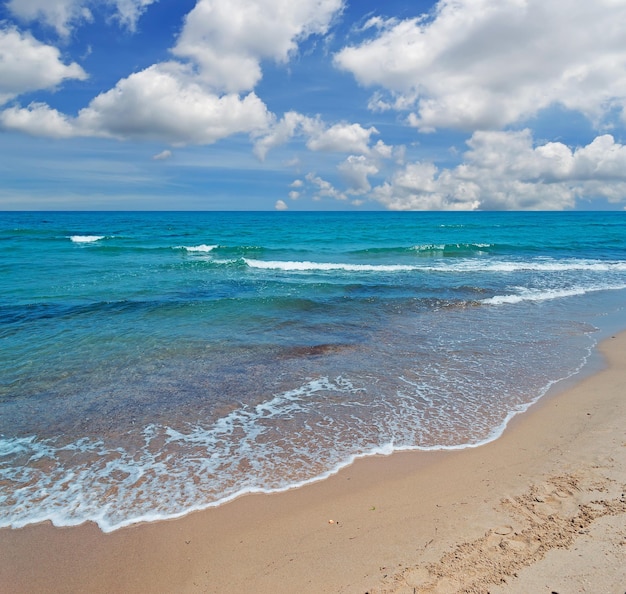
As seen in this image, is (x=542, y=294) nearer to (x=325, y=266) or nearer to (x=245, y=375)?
(x=325, y=266)

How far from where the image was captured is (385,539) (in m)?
4.38

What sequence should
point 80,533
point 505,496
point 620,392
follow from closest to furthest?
point 80,533, point 505,496, point 620,392

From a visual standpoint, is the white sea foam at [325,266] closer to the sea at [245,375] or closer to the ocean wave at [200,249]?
the sea at [245,375]

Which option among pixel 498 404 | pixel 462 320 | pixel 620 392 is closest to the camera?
pixel 498 404

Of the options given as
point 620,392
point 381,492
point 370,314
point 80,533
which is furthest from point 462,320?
point 80,533

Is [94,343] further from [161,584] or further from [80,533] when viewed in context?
[161,584]

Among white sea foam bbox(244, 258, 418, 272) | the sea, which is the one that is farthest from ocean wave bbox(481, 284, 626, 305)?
white sea foam bbox(244, 258, 418, 272)

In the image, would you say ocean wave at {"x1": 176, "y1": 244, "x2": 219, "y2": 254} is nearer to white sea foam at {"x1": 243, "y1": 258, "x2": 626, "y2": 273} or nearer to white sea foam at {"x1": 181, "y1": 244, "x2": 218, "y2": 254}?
white sea foam at {"x1": 181, "y1": 244, "x2": 218, "y2": 254}

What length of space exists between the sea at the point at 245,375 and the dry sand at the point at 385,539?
0.39m

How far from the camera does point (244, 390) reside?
8445mm

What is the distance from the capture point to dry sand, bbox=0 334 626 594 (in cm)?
384

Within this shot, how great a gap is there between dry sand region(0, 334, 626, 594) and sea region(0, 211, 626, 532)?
388mm

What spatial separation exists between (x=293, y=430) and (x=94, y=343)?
266 inches

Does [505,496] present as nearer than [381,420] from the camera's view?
Yes
